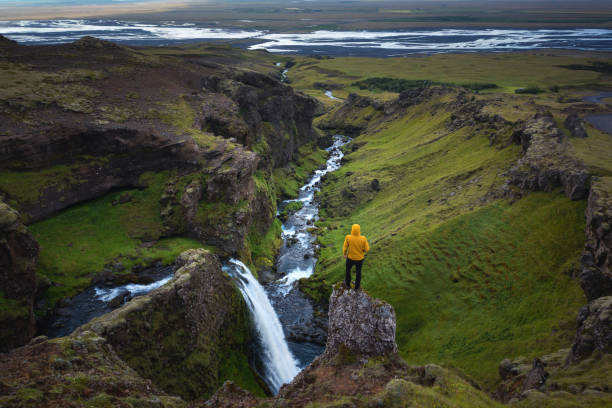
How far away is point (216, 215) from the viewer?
50.1 meters

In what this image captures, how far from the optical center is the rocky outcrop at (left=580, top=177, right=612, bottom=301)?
28891 mm

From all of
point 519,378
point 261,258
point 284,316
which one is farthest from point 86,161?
point 519,378

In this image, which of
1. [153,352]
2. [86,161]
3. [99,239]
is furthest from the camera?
[86,161]

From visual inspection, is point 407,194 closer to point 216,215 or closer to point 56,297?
point 216,215

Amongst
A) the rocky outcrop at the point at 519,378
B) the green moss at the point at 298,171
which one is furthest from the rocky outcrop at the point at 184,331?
the green moss at the point at 298,171

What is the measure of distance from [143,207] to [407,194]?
44.5 metres

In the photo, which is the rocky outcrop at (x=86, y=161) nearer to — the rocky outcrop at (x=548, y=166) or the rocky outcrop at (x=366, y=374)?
the rocky outcrop at (x=366, y=374)

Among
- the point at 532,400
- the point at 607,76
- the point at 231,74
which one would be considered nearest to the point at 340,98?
the point at 231,74

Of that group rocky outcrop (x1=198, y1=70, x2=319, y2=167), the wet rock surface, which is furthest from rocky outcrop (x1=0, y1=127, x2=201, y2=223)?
the wet rock surface

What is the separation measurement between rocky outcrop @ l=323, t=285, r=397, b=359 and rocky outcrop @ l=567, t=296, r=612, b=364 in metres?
10.1

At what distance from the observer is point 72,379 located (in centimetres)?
1783

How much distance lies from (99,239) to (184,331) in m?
21.3

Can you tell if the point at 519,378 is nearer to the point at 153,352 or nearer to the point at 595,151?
the point at 153,352

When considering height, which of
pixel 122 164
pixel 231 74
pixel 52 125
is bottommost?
pixel 122 164
